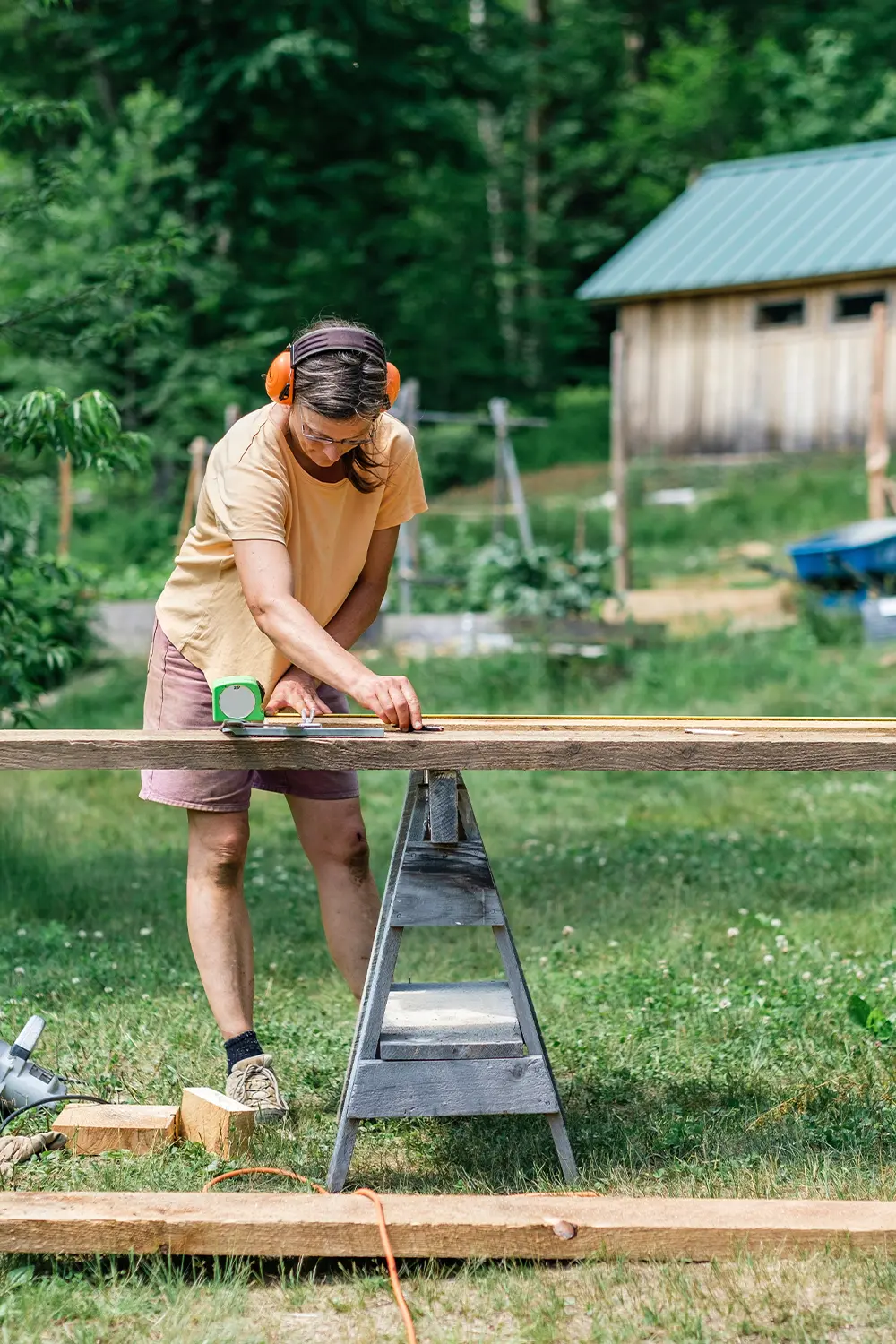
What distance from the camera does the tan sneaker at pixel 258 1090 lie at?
3.84m

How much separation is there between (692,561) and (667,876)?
10.9 meters

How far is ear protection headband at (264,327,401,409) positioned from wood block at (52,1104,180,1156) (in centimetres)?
179

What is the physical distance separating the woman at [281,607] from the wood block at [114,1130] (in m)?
0.21

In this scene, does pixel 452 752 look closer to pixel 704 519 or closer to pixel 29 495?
pixel 29 495

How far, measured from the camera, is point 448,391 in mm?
32000

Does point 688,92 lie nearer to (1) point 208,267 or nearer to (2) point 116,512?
(1) point 208,267

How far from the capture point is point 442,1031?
11.7ft

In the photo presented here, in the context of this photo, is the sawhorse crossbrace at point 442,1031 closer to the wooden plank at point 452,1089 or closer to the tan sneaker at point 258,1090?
the wooden plank at point 452,1089

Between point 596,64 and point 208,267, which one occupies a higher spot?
point 596,64

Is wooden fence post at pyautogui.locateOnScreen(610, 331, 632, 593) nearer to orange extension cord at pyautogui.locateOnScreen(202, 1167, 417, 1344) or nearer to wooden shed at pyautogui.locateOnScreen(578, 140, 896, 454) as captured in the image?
wooden shed at pyautogui.locateOnScreen(578, 140, 896, 454)

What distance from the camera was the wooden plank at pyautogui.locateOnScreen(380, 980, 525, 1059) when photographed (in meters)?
3.46

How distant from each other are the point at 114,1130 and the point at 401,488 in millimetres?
1769

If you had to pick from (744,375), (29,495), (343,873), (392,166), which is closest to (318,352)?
(343,873)

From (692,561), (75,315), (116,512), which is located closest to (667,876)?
(75,315)
